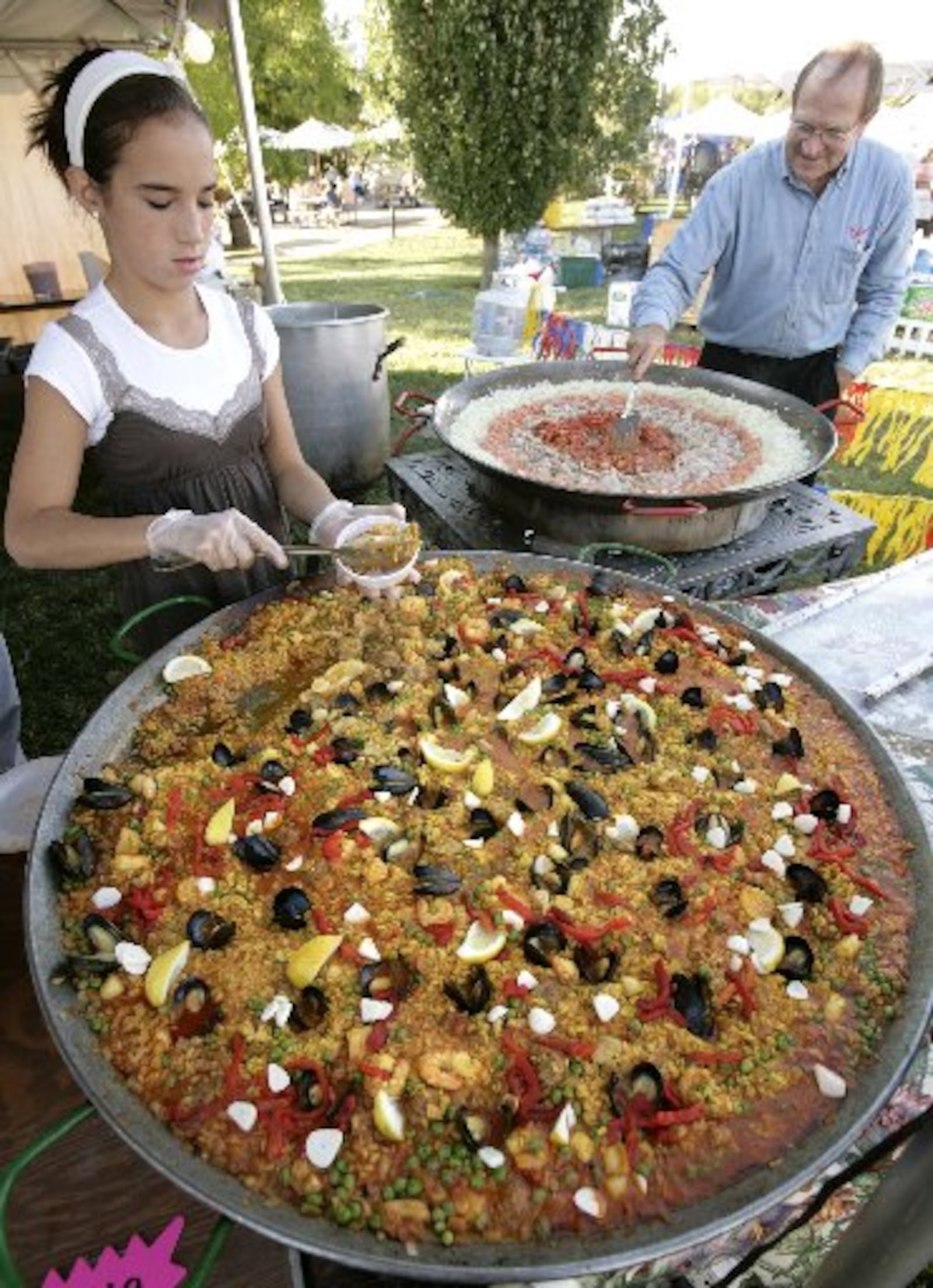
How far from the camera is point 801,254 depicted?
4.46 m

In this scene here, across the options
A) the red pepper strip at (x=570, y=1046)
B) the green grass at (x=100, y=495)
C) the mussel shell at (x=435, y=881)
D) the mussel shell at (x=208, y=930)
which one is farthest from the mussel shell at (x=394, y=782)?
the green grass at (x=100, y=495)

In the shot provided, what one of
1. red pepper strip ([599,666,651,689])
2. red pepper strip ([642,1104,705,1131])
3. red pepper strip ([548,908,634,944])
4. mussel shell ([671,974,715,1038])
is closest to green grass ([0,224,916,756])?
red pepper strip ([599,666,651,689])

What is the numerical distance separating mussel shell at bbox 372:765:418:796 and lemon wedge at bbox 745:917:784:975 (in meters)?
0.87

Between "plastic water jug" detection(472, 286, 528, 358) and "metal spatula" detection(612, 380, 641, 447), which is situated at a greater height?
"metal spatula" detection(612, 380, 641, 447)

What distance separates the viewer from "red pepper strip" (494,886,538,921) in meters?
1.85

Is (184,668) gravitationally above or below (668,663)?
above

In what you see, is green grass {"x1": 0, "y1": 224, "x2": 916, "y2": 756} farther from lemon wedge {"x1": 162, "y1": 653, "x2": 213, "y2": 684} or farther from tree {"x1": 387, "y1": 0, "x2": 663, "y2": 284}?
lemon wedge {"x1": 162, "y1": 653, "x2": 213, "y2": 684}

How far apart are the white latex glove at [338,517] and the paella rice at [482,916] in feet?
0.63

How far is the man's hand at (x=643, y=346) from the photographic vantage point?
3963 mm

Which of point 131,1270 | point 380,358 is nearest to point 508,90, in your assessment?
point 380,358

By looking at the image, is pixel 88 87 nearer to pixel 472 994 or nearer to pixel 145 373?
pixel 145 373

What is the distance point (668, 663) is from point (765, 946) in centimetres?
96

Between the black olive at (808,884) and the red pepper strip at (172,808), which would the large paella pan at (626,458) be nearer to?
the black olive at (808,884)

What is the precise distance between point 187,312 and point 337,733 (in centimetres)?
143
